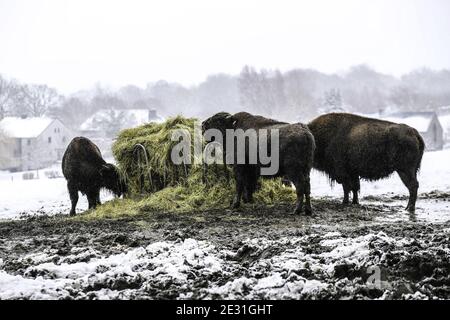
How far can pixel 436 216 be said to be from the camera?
866cm

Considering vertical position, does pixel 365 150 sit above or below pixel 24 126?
below

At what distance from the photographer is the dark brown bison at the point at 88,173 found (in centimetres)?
1109

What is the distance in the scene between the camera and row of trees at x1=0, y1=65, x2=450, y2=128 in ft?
243

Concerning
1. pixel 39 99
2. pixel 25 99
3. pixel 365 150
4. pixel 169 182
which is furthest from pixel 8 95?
pixel 365 150

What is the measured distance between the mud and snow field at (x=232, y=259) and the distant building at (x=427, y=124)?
5312cm

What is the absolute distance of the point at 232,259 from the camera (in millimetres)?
5559

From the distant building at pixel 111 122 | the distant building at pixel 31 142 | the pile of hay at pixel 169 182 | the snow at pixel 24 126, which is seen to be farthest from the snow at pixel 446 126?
the pile of hay at pixel 169 182

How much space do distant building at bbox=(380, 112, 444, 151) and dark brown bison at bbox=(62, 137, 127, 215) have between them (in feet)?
169

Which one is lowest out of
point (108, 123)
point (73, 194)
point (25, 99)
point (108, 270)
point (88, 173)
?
point (108, 270)

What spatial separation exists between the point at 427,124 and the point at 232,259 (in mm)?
58142

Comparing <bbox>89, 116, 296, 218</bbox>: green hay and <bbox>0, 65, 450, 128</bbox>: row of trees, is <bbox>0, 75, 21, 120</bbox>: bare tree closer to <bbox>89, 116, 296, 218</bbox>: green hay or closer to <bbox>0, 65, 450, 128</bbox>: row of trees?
<bbox>0, 65, 450, 128</bbox>: row of trees

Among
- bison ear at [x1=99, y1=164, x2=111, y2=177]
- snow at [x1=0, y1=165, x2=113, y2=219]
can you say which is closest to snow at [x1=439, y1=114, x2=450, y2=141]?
snow at [x1=0, y1=165, x2=113, y2=219]

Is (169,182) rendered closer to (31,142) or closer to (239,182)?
(239,182)
